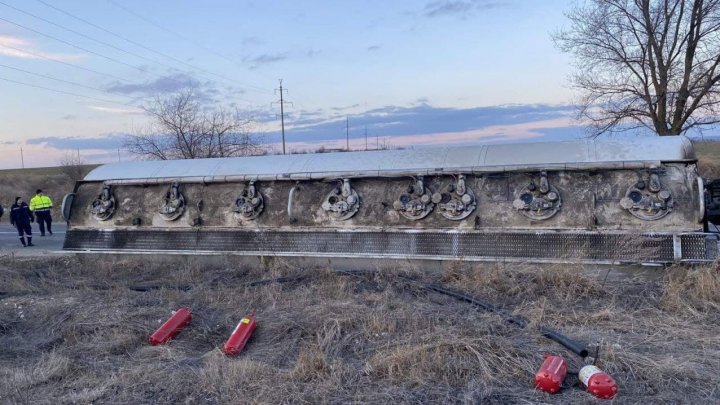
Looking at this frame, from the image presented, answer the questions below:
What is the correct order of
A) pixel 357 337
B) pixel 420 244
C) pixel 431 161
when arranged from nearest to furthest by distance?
pixel 357 337 < pixel 420 244 < pixel 431 161

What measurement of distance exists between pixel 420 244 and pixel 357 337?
3.04 metres

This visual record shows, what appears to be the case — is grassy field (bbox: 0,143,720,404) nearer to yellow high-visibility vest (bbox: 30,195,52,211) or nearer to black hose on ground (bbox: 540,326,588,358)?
black hose on ground (bbox: 540,326,588,358)

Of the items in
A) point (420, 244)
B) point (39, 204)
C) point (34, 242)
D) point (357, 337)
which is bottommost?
point (34, 242)

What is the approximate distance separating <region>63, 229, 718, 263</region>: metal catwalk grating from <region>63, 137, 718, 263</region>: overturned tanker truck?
0.02 m

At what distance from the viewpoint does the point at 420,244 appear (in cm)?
811

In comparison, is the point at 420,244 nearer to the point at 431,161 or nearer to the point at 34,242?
the point at 431,161

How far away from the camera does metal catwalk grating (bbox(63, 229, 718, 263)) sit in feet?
23.0

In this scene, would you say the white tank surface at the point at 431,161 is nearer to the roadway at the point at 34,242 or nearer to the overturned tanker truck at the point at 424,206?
the overturned tanker truck at the point at 424,206

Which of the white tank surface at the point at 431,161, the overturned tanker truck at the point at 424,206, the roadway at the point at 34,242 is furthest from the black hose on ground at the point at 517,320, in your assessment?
the roadway at the point at 34,242

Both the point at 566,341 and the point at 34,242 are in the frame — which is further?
the point at 34,242

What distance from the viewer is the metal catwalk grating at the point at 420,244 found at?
7.00 meters

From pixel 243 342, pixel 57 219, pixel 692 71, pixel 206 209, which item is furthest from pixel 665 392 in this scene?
pixel 57 219

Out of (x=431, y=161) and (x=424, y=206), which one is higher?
(x=431, y=161)

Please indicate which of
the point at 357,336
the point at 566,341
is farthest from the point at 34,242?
the point at 566,341
